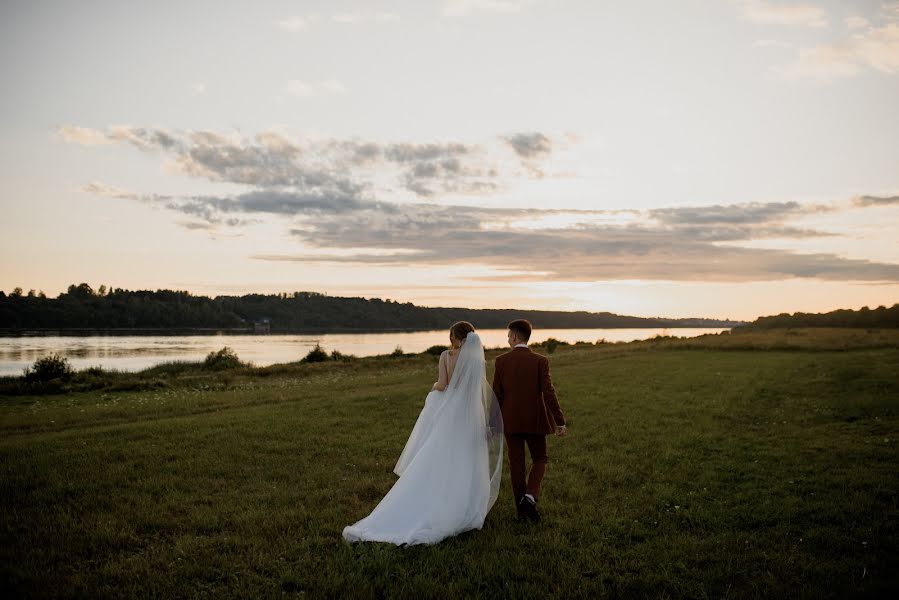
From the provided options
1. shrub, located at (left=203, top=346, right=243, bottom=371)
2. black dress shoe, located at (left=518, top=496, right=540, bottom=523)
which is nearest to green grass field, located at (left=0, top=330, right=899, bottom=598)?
Result: black dress shoe, located at (left=518, top=496, right=540, bottom=523)

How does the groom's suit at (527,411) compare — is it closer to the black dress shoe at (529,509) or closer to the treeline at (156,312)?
the black dress shoe at (529,509)

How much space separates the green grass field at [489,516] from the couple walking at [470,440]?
0.44 meters

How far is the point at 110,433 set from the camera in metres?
15.0

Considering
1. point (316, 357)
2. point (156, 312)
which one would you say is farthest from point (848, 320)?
point (156, 312)

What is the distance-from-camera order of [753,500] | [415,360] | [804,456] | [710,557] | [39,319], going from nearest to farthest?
[710,557], [753,500], [804,456], [415,360], [39,319]

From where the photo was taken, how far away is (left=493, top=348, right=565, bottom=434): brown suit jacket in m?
7.94

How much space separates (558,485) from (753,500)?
10.4ft

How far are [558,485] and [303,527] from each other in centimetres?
464

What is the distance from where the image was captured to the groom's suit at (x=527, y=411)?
795 cm

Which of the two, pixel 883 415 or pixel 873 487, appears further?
pixel 883 415

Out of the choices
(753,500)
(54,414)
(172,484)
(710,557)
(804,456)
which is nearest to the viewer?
(710,557)

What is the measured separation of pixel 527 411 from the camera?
7.96 m

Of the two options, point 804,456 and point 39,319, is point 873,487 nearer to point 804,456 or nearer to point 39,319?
point 804,456

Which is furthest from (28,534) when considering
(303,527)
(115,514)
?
(303,527)
